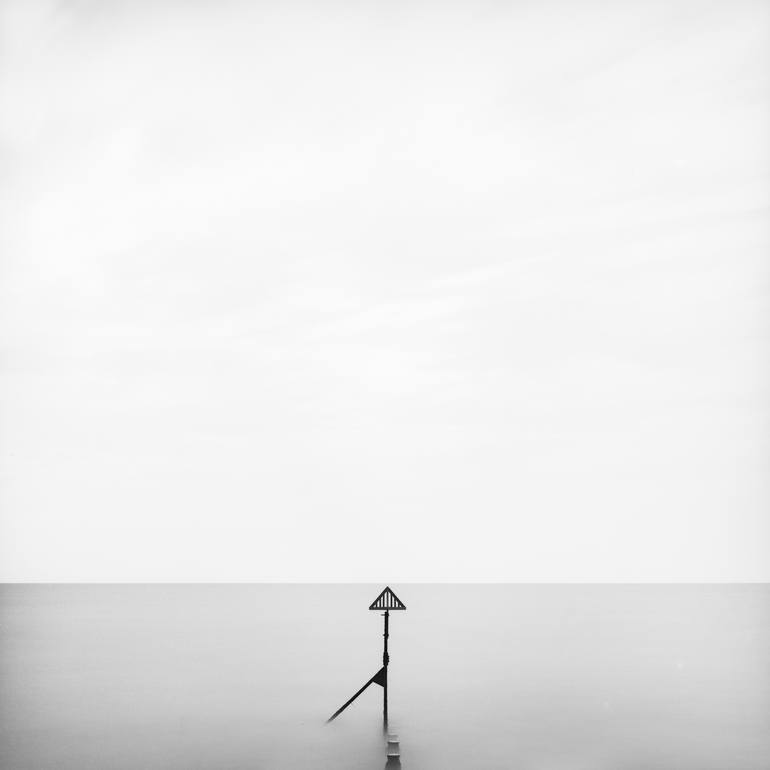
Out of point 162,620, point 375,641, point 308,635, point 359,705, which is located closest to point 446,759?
point 359,705

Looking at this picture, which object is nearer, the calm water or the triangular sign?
the triangular sign

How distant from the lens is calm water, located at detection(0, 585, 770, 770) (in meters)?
32.8

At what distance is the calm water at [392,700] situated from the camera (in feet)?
107

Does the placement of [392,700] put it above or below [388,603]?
below

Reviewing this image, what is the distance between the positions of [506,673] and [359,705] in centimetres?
1769

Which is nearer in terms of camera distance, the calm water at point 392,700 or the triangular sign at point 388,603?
the triangular sign at point 388,603

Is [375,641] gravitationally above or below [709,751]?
above

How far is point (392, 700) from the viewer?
46.2m

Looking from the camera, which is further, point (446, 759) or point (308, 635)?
point (308, 635)

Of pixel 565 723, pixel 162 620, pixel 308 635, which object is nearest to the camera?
pixel 565 723

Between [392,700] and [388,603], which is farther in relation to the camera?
[392,700]

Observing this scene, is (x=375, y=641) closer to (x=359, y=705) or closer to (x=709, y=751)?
(x=359, y=705)

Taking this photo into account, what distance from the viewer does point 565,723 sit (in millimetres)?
39406

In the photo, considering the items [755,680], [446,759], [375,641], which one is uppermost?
[375,641]
